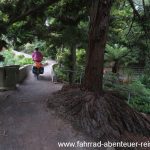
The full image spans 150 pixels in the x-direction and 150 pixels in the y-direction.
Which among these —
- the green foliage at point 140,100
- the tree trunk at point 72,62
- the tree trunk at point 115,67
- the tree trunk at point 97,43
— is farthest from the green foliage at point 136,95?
the tree trunk at point 115,67

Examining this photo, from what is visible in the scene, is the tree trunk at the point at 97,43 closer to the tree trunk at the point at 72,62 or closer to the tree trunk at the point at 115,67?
the tree trunk at the point at 72,62

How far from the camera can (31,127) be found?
324 inches

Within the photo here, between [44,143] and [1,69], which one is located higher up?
[1,69]

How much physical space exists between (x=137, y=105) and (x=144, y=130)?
4889mm

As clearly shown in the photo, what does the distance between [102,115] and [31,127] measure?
2.09 meters

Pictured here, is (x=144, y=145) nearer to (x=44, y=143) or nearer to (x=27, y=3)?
(x=44, y=143)

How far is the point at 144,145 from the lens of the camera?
333 inches

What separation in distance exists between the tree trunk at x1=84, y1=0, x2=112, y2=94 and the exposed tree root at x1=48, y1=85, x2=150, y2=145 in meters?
0.45

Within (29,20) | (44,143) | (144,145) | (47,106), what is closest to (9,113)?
(47,106)

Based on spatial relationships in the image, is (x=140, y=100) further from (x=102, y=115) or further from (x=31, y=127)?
(x=31, y=127)

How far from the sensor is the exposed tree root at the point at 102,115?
827 centimetres

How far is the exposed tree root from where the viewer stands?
827 cm

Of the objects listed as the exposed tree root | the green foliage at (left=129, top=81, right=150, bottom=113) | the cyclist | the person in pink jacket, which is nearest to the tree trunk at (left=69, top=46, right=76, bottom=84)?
the cyclist

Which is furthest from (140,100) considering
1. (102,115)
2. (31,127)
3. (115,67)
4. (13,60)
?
(13,60)
